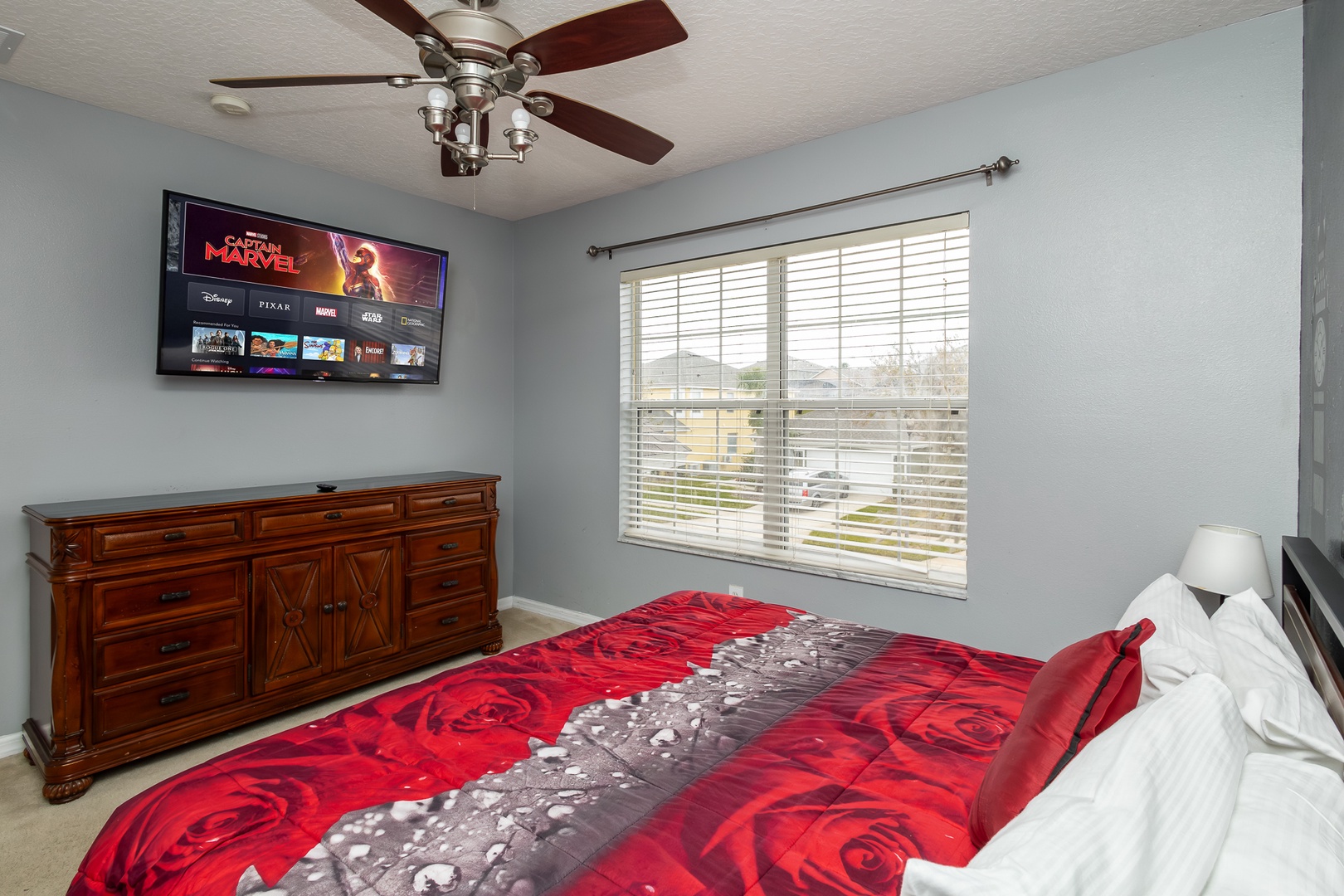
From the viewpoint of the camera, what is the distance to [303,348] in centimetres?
334

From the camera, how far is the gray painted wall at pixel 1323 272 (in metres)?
1.63

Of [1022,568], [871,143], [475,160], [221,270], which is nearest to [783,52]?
[871,143]

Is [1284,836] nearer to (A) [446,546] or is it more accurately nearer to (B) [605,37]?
(B) [605,37]

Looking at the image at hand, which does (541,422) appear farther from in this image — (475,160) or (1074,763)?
(1074,763)

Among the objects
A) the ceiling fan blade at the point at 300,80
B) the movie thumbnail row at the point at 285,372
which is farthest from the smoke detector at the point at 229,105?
the ceiling fan blade at the point at 300,80

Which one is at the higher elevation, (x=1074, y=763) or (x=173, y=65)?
(x=173, y=65)

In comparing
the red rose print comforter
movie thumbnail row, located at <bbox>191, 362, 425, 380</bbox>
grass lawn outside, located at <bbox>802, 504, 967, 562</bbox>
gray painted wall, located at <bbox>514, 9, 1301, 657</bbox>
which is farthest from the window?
movie thumbnail row, located at <bbox>191, 362, 425, 380</bbox>

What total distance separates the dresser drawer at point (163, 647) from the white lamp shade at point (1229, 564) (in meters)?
3.55

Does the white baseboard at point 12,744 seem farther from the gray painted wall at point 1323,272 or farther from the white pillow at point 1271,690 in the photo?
the gray painted wall at point 1323,272

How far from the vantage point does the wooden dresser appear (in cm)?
239

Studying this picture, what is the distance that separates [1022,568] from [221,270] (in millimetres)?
3708

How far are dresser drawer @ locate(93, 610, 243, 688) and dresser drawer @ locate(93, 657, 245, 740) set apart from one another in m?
0.05

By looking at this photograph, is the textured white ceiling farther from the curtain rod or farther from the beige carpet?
the beige carpet

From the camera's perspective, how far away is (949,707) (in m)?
1.66
